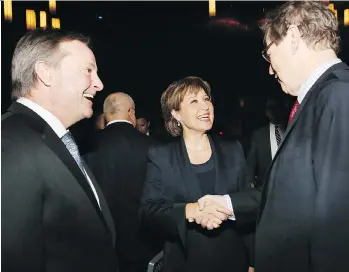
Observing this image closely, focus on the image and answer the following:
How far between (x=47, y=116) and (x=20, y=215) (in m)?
0.46

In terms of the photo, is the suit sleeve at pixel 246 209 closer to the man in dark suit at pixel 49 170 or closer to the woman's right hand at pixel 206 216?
the woman's right hand at pixel 206 216

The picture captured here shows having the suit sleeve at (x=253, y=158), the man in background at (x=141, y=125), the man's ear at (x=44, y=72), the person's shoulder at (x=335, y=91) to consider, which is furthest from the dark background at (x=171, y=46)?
the person's shoulder at (x=335, y=91)

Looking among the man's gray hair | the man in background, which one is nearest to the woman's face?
the man's gray hair

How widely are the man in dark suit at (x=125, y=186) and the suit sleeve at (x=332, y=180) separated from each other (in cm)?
242

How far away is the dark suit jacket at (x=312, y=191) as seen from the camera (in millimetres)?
1388

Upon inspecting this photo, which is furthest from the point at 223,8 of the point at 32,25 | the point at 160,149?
the point at 160,149

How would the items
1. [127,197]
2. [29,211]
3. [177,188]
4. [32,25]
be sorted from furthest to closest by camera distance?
[32,25] → [127,197] → [177,188] → [29,211]

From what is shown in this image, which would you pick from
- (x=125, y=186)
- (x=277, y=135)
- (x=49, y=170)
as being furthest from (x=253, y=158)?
(x=49, y=170)

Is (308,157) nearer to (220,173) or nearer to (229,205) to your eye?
(229,205)

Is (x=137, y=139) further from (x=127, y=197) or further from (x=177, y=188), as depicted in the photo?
(x=177, y=188)

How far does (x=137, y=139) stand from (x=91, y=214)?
229 cm

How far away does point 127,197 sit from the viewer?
371 centimetres

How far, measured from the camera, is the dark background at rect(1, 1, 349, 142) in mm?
12781

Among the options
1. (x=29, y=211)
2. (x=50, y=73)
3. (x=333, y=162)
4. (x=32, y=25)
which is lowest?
(x=29, y=211)
